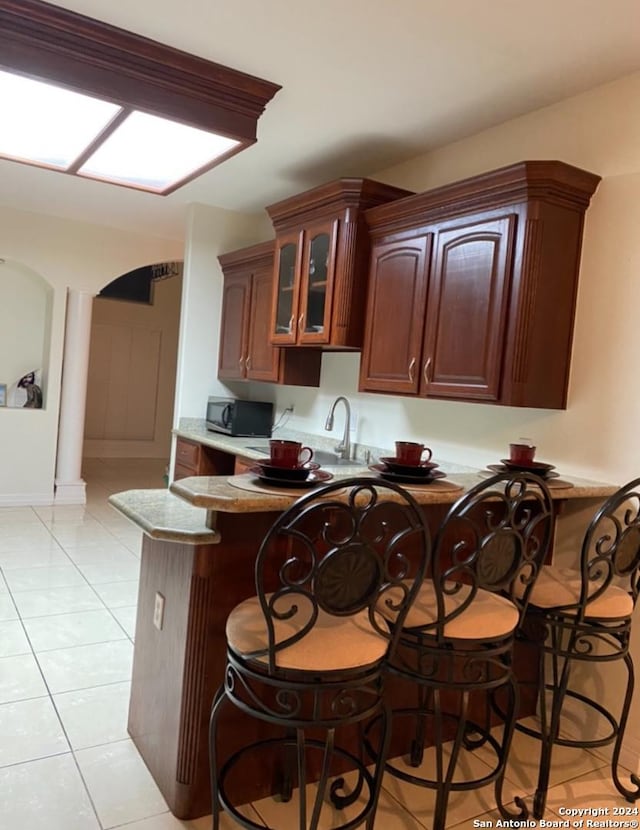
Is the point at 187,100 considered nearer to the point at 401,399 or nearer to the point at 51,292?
the point at 401,399

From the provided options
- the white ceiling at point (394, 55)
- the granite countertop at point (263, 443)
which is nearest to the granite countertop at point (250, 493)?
the granite countertop at point (263, 443)

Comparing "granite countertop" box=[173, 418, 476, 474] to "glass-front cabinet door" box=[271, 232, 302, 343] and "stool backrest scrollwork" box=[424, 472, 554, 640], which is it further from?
"stool backrest scrollwork" box=[424, 472, 554, 640]

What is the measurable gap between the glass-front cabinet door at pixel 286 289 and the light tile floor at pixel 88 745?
70.9 inches

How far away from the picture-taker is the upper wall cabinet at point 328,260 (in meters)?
3.21

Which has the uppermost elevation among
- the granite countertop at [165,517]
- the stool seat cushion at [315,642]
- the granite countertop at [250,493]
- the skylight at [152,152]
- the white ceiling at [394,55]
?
the white ceiling at [394,55]

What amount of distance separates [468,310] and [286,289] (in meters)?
1.45

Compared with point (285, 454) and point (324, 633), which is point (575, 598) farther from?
point (285, 454)

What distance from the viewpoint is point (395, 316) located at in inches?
119

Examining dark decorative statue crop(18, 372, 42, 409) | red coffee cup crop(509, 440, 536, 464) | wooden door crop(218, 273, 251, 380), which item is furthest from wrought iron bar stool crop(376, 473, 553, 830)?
dark decorative statue crop(18, 372, 42, 409)

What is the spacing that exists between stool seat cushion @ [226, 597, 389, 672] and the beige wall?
7.58 m

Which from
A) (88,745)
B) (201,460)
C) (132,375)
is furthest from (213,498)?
(132,375)

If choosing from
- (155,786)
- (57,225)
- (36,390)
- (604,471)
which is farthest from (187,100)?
(36,390)

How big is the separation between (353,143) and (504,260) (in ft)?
4.21

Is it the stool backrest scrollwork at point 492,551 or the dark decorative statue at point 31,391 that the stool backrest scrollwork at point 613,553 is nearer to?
the stool backrest scrollwork at point 492,551
